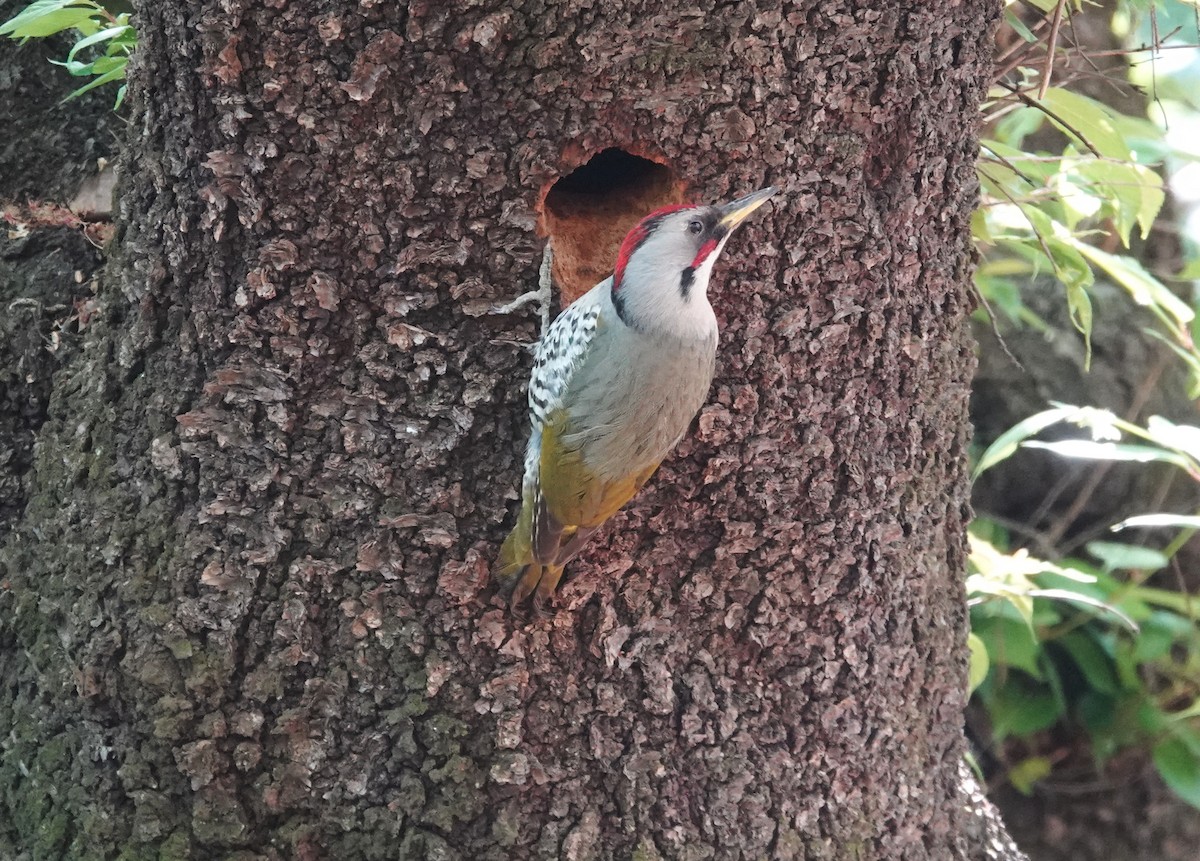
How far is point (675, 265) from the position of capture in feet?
6.45

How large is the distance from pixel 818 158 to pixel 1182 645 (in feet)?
10.2

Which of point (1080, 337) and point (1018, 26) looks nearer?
point (1018, 26)

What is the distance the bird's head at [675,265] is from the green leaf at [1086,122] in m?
0.95

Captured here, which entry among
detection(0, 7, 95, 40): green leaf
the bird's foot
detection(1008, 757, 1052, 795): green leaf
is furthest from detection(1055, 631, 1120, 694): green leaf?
detection(0, 7, 95, 40): green leaf

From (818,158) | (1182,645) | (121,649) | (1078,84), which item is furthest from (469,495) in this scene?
(1078,84)

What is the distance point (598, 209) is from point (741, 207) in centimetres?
56

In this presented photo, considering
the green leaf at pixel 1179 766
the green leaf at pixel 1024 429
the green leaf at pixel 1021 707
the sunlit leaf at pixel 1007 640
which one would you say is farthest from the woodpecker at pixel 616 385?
the green leaf at pixel 1179 766

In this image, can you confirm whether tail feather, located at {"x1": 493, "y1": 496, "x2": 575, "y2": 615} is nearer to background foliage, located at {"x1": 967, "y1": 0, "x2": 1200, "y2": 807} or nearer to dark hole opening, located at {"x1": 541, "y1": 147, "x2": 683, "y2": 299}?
dark hole opening, located at {"x1": 541, "y1": 147, "x2": 683, "y2": 299}

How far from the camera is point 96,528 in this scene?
78.8 inches

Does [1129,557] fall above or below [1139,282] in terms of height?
below

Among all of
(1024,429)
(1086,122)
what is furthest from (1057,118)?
(1024,429)

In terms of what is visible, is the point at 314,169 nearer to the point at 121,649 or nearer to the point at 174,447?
the point at 174,447

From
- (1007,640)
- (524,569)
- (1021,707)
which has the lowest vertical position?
(1021,707)

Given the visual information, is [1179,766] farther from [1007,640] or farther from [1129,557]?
[1129,557]
